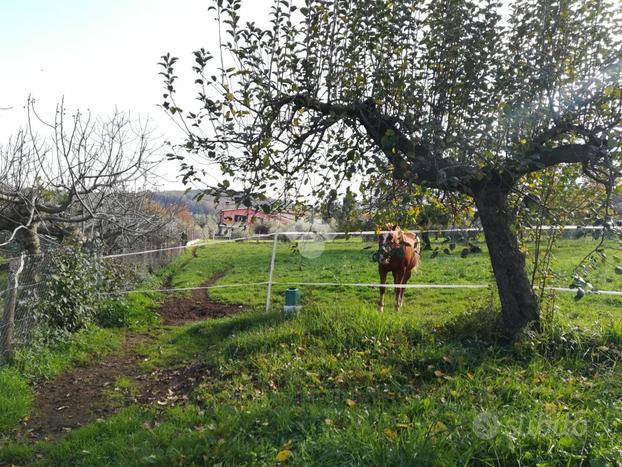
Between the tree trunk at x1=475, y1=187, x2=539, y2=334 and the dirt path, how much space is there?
11.9 ft

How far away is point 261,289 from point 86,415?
7.79 m

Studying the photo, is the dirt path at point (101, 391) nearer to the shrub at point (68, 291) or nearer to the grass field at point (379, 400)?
the grass field at point (379, 400)

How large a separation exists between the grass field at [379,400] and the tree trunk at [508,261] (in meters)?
0.28

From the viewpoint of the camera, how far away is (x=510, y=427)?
3.30m

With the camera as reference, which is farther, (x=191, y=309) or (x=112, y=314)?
(x=191, y=309)

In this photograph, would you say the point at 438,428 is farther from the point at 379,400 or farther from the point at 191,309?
the point at 191,309

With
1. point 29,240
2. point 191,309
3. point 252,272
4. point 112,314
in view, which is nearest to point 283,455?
point 29,240

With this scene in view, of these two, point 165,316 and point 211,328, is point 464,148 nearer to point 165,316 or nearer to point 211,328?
point 211,328

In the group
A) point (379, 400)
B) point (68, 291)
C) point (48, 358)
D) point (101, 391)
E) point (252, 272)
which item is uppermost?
point (68, 291)

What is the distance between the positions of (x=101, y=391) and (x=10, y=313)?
65.9 inches

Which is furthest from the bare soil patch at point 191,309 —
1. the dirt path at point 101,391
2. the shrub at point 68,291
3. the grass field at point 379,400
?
the grass field at point 379,400

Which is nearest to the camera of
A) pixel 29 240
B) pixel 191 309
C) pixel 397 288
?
pixel 29 240

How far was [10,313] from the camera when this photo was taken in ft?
20.9

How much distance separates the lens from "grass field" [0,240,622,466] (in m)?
3.28
